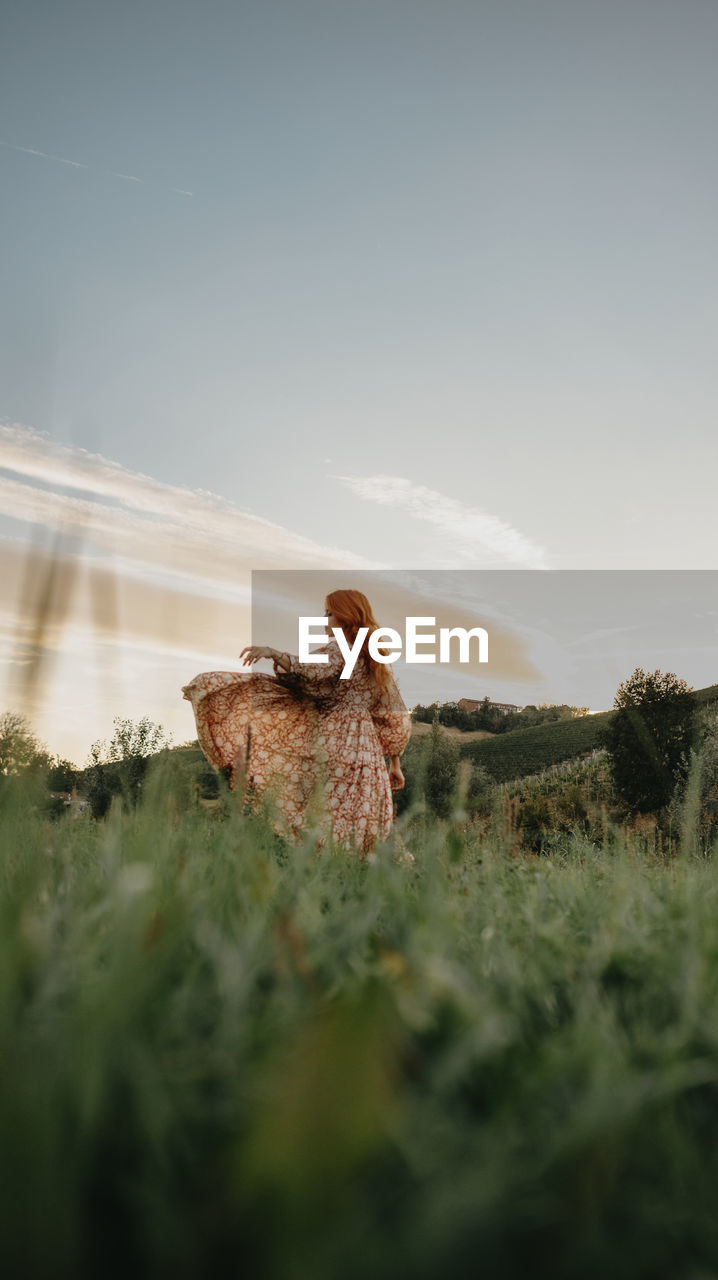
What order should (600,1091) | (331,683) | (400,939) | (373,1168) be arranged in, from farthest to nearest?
(331,683)
(400,939)
(600,1091)
(373,1168)

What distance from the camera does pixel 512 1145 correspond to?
85cm

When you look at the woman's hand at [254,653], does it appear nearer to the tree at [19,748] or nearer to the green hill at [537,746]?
the tree at [19,748]

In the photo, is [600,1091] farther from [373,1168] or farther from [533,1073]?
[373,1168]

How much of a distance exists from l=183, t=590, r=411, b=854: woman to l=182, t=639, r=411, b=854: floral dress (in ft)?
0.03

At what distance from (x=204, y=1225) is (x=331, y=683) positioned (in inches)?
298

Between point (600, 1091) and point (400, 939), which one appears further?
point (400, 939)

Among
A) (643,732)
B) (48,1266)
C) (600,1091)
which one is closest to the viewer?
(48,1266)

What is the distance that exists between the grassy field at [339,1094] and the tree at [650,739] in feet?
110

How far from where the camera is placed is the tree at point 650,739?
110 feet

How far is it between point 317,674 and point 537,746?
5041 cm

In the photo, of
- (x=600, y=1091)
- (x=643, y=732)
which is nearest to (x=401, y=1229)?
(x=600, y=1091)

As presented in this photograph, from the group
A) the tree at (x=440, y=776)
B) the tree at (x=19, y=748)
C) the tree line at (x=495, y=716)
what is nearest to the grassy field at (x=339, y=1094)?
the tree at (x=19, y=748)

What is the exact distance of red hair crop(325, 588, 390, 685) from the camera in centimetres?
848

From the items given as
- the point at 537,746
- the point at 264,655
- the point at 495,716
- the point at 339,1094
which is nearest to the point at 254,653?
the point at 264,655
